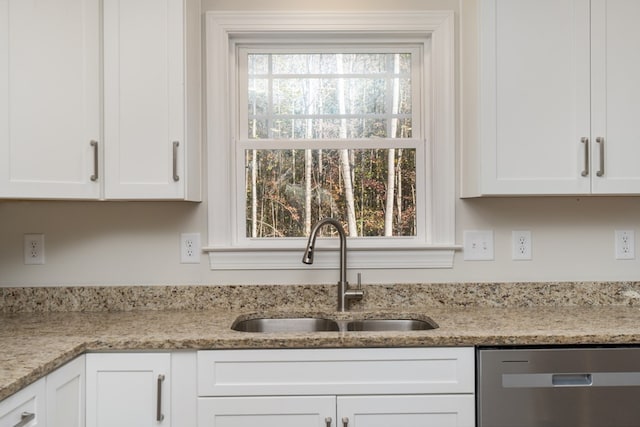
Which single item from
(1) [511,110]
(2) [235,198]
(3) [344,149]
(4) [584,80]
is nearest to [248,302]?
(2) [235,198]

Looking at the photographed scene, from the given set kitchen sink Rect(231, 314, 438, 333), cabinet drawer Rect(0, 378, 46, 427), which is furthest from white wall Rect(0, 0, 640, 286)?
cabinet drawer Rect(0, 378, 46, 427)

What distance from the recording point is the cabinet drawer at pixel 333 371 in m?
1.60

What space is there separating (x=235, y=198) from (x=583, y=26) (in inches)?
60.3

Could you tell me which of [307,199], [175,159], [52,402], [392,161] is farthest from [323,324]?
[52,402]

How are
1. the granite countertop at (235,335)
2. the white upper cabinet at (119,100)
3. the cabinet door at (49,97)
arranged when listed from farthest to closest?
the white upper cabinet at (119,100), the cabinet door at (49,97), the granite countertop at (235,335)

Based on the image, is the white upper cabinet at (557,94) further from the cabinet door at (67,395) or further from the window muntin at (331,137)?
the cabinet door at (67,395)

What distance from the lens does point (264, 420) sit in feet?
5.24

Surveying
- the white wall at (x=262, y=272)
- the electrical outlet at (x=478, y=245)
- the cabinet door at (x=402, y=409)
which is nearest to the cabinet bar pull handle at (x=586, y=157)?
the white wall at (x=262, y=272)

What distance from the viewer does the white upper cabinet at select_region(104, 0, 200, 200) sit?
6.07ft

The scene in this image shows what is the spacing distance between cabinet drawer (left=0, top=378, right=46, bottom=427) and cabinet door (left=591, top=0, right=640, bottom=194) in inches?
76.3

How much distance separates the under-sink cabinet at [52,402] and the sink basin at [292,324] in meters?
0.67

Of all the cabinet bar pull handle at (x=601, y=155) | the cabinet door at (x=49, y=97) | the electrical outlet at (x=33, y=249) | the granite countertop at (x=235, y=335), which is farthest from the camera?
the electrical outlet at (x=33, y=249)

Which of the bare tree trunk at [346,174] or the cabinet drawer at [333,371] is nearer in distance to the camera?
the cabinet drawer at [333,371]

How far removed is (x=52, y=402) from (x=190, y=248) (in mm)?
856
